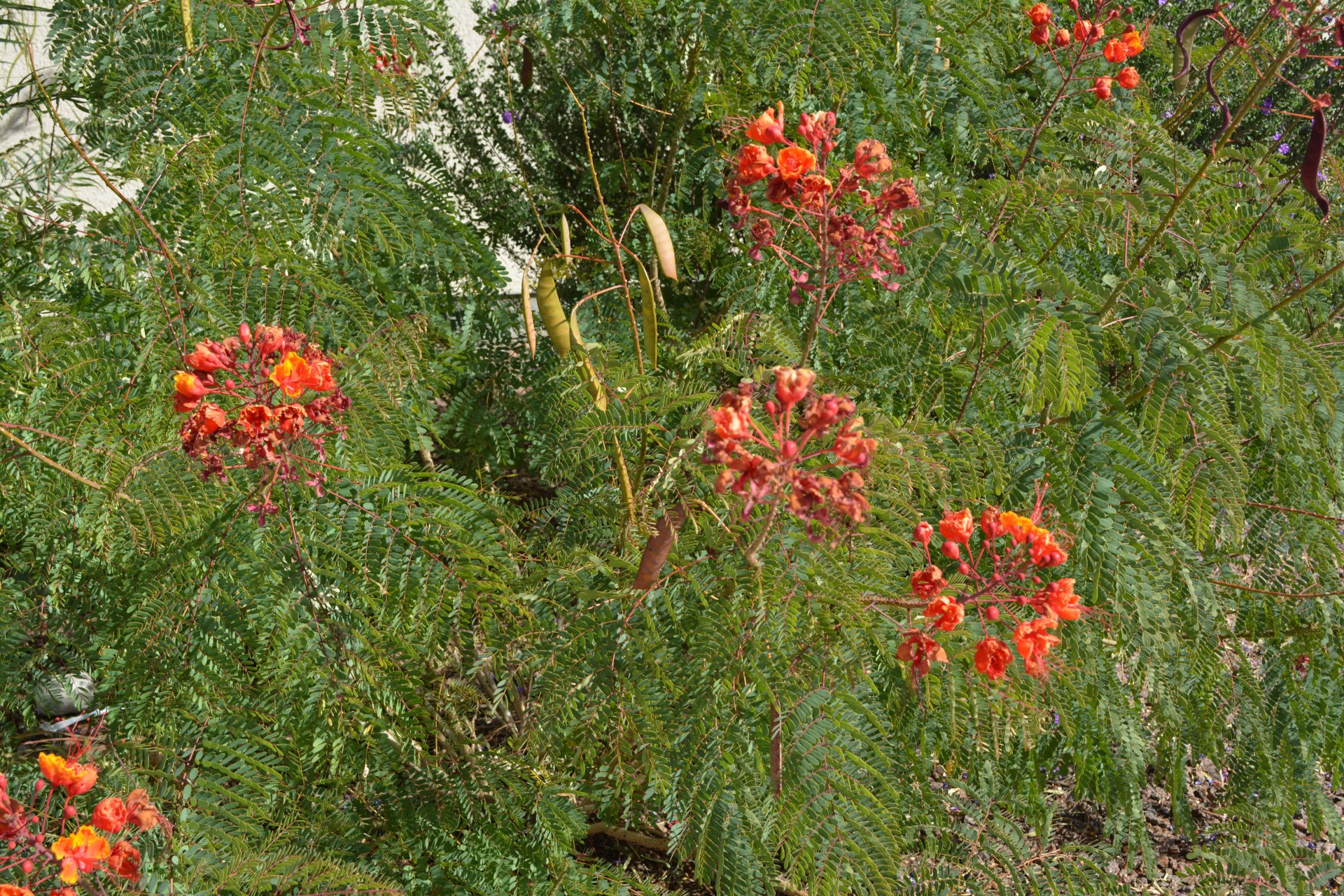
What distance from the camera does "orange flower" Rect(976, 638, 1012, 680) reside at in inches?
50.4

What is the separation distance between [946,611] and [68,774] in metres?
1.10

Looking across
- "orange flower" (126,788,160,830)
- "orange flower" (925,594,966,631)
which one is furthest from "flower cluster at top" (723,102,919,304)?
"orange flower" (126,788,160,830)

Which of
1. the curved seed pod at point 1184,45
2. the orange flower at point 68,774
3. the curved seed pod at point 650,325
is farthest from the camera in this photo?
the curved seed pod at point 1184,45

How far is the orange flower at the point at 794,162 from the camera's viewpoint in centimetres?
130

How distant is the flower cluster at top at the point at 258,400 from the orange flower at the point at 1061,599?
0.98 metres

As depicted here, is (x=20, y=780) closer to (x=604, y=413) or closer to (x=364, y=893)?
(x=364, y=893)

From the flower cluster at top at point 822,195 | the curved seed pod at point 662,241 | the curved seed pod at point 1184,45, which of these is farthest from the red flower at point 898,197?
the curved seed pod at point 1184,45

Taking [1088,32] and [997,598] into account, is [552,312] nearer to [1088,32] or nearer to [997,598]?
[997,598]

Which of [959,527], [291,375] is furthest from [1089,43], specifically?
[291,375]

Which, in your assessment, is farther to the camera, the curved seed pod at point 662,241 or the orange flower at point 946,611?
the curved seed pod at point 662,241

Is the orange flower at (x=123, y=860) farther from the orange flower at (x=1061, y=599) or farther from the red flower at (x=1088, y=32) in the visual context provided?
the red flower at (x=1088, y=32)

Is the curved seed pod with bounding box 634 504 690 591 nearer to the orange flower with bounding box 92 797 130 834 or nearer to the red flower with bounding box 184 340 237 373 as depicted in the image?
the red flower with bounding box 184 340 237 373

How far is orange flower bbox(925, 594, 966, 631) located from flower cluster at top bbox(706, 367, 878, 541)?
0.66ft

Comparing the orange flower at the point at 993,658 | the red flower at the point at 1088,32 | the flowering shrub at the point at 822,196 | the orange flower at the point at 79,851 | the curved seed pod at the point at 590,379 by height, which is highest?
the red flower at the point at 1088,32
